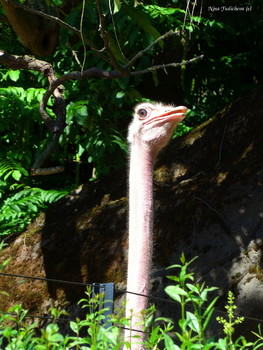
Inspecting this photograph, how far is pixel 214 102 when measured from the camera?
8.49 metres

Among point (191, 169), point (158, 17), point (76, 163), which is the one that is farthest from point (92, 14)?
point (76, 163)

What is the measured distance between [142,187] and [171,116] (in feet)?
1.42

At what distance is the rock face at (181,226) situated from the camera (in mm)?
4629

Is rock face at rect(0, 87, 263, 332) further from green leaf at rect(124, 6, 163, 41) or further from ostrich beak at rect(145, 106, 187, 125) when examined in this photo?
ostrich beak at rect(145, 106, 187, 125)

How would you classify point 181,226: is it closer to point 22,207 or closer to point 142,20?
point 142,20

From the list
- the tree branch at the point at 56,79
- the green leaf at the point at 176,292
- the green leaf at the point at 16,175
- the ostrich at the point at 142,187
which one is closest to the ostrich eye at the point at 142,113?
the ostrich at the point at 142,187

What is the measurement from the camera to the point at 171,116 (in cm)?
390

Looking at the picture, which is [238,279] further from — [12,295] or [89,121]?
[89,121]

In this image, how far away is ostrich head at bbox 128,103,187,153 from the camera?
12.8 feet

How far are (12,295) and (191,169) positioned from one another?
5.14 ft

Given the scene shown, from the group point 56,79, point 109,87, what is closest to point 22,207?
point 109,87

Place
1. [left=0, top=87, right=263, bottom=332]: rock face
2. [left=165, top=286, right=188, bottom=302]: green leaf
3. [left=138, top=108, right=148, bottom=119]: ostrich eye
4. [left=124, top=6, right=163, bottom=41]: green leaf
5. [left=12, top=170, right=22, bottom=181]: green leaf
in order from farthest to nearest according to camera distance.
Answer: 1. [left=12, top=170, right=22, bottom=181]: green leaf
2. [left=124, top=6, right=163, bottom=41]: green leaf
3. [left=0, top=87, right=263, bottom=332]: rock face
4. [left=138, top=108, right=148, bottom=119]: ostrich eye
5. [left=165, top=286, right=188, bottom=302]: green leaf

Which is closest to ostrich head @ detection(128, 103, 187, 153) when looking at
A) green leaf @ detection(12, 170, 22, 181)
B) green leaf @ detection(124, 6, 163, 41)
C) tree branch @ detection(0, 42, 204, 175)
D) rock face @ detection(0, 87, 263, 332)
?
tree branch @ detection(0, 42, 204, 175)

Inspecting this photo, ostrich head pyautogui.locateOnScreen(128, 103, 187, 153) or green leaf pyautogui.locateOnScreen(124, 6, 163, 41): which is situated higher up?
green leaf pyautogui.locateOnScreen(124, 6, 163, 41)
